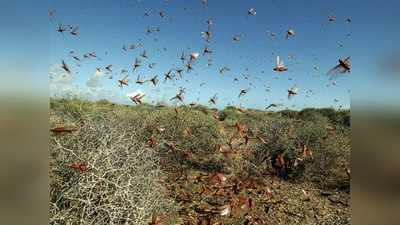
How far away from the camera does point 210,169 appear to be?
7449mm

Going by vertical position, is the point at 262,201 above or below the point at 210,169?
below

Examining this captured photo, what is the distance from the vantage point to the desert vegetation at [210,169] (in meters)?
3.70

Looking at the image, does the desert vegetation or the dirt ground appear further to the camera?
the dirt ground

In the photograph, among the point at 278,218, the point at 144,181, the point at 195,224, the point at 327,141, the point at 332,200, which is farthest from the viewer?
the point at 327,141

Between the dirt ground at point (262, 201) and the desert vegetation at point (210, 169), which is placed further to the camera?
the dirt ground at point (262, 201)

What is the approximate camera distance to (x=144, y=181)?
391 centimetres

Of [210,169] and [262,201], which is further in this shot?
[210,169]

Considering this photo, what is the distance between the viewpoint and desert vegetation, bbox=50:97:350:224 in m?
3.70
